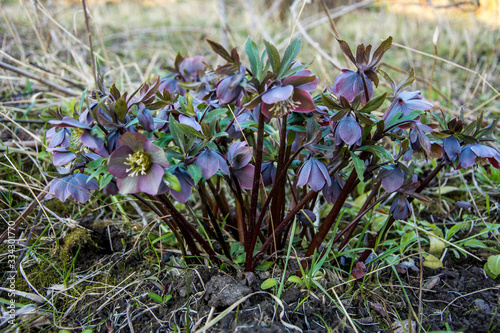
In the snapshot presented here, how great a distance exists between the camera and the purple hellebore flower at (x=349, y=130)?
0.75m

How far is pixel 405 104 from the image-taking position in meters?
0.82

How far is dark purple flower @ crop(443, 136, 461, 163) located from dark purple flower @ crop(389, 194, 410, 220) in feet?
0.48

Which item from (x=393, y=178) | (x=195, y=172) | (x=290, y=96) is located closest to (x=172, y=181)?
(x=195, y=172)

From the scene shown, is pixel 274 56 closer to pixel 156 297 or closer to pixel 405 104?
pixel 405 104

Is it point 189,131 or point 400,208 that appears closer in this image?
point 189,131

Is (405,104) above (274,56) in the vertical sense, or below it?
below

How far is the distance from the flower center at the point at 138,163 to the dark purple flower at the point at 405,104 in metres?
0.53

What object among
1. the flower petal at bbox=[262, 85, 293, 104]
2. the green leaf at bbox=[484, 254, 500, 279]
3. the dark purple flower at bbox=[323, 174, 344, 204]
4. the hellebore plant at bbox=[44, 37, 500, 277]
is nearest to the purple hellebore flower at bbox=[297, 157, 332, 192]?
the hellebore plant at bbox=[44, 37, 500, 277]

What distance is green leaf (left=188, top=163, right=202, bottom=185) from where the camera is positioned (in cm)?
73

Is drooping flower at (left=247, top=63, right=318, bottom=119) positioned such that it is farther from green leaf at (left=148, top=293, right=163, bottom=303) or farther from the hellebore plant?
green leaf at (left=148, top=293, right=163, bottom=303)

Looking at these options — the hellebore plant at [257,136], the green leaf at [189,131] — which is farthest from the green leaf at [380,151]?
the green leaf at [189,131]

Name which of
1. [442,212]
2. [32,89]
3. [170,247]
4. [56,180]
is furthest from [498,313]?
[32,89]

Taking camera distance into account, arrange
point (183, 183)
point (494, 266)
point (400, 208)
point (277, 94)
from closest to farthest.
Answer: point (277, 94) → point (183, 183) → point (400, 208) → point (494, 266)

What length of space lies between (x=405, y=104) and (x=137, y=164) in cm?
60
